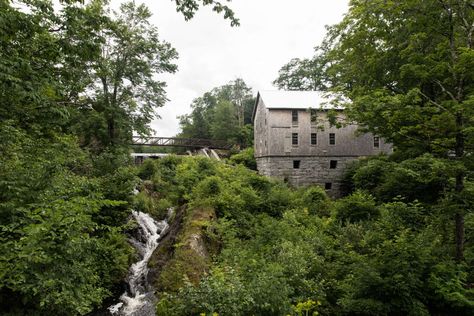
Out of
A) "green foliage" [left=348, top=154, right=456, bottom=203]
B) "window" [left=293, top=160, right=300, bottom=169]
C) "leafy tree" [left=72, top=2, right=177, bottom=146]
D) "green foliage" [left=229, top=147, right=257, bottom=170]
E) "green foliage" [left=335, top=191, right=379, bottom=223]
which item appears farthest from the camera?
"green foliage" [left=229, top=147, right=257, bottom=170]

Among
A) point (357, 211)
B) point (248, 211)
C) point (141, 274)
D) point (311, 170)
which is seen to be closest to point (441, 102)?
point (357, 211)

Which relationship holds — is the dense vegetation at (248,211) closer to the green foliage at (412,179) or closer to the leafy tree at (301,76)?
the green foliage at (412,179)

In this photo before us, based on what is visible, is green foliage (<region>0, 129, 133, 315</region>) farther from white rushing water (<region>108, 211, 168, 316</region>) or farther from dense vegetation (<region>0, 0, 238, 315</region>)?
white rushing water (<region>108, 211, 168, 316</region>)

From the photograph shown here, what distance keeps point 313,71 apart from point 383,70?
28.5 metres

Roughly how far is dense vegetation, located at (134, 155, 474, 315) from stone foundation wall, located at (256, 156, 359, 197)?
11.2m

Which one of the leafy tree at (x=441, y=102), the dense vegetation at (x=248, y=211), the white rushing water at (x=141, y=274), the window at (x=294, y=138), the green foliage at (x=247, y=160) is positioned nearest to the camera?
the dense vegetation at (x=248, y=211)

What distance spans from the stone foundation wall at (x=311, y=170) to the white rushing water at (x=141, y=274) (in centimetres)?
1254

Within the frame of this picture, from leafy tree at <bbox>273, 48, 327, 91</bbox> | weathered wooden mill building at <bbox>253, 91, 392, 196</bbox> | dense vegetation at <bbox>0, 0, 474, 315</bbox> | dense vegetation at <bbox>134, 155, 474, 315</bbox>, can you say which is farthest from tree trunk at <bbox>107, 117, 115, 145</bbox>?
leafy tree at <bbox>273, 48, 327, 91</bbox>

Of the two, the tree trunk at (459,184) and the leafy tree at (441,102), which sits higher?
the leafy tree at (441,102)

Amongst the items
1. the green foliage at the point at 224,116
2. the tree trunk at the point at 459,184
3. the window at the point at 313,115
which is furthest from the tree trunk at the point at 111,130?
the green foliage at the point at 224,116

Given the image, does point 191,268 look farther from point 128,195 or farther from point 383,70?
point 383,70

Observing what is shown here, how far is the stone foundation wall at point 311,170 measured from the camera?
82.9ft

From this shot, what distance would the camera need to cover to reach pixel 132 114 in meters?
18.5

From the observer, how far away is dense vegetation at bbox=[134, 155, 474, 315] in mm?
5383
